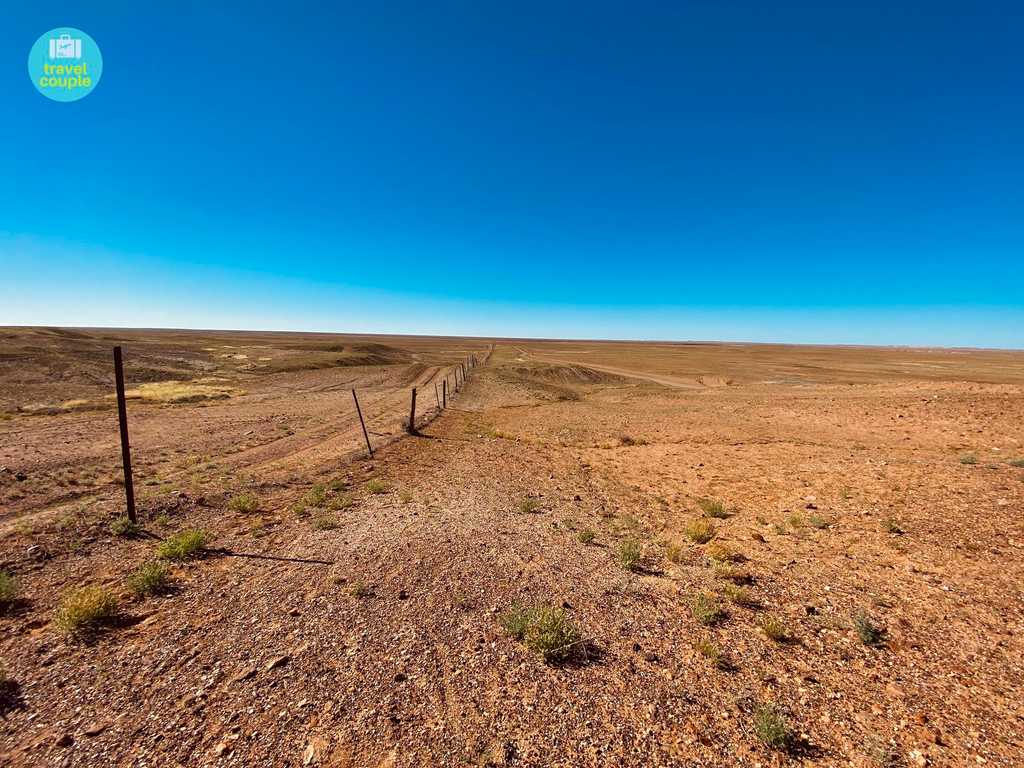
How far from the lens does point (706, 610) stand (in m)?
5.80

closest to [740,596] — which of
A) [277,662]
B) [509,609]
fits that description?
[509,609]

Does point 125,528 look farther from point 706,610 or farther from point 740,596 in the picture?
point 740,596

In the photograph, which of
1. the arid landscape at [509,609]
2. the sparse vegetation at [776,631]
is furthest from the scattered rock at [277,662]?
the sparse vegetation at [776,631]

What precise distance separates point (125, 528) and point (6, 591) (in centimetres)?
251

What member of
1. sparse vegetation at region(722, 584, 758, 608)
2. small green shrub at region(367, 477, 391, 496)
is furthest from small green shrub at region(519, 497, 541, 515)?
sparse vegetation at region(722, 584, 758, 608)

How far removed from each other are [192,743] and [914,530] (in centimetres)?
1236

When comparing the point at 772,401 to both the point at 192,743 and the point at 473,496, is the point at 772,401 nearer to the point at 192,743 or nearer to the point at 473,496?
the point at 473,496

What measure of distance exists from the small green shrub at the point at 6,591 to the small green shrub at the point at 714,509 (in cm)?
1304

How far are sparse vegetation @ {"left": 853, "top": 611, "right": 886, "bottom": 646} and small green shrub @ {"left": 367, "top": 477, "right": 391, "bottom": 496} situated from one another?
10314 millimetres

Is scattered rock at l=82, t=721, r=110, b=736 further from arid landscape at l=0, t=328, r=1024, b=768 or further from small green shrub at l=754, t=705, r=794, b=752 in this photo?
small green shrub at l=754, t=705, r=794, b=752

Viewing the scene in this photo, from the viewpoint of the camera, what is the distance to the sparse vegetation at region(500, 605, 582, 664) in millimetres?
5047

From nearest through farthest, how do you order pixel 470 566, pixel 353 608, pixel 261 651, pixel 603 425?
pixel 261 651 < pixel 353 608 < pixel 470 566 < pixel 603 425

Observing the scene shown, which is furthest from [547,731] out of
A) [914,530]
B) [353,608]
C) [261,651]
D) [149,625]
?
[914,530]

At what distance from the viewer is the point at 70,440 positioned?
1520 centimetres
